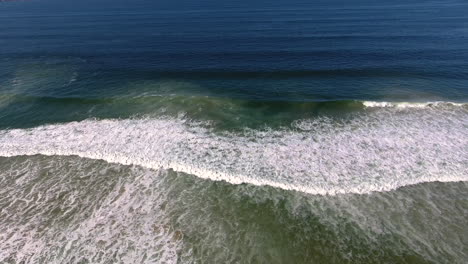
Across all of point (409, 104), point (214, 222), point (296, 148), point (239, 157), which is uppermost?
point (409, 104)

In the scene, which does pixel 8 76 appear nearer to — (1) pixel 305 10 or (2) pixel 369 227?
(2) pixel 369 227

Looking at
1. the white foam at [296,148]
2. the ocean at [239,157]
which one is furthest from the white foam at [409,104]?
the white foam at [296,148]

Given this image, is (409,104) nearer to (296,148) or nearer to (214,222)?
(296,148)

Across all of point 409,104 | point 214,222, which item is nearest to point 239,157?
point 214,222

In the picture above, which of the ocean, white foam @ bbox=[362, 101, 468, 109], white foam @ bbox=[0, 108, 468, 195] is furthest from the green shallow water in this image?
white foam @ bbox=[362, 101, 468, 109]

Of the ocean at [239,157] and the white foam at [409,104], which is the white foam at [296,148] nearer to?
the ocean at [239,157]

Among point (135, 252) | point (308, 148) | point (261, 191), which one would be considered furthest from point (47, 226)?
point (308, 148)

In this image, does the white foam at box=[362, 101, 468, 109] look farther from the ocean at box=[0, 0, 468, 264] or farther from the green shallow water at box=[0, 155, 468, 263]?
the green shallow water at box=[0, 155, 468, 263]
